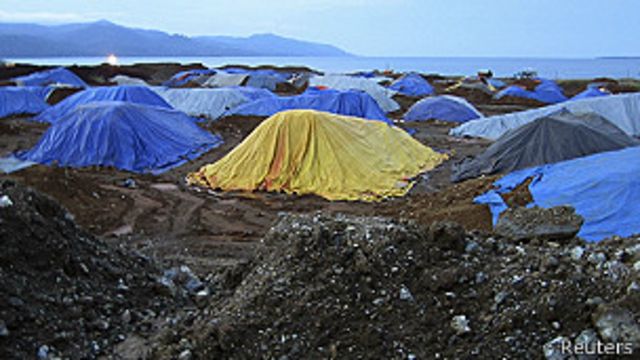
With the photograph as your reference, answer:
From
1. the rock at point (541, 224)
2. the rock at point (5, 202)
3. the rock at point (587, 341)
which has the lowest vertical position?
the rock at point (541, 224)

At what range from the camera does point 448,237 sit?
4.57 meters

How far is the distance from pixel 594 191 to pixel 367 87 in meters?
24.8

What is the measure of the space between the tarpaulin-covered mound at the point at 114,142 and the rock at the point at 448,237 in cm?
1100

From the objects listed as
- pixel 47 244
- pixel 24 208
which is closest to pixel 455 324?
pixel 47 244

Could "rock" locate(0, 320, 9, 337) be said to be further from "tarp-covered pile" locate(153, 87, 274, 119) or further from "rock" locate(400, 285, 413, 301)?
"tarp-covered pile" locate(153, 87, 274, 119)

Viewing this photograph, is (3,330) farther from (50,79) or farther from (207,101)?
(50,79)

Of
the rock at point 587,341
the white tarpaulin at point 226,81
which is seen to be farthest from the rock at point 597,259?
the white tarpaulin at point 226,81

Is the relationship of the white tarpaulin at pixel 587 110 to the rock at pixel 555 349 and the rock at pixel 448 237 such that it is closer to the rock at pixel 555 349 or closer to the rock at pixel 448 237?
the rock at pixel 448 237

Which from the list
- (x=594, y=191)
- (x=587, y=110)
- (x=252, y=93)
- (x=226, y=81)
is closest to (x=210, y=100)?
(x=252, y=93)

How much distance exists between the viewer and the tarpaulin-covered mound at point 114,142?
1459 centimetres

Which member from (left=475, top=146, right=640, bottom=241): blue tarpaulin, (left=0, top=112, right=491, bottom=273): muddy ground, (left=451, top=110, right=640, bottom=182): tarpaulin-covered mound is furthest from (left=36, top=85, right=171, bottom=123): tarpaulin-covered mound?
(left=475, top=146, right=640, bottom=241): blue tarpaulin

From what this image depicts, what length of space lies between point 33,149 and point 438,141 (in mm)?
13309

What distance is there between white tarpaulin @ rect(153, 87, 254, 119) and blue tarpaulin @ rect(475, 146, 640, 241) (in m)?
17.1

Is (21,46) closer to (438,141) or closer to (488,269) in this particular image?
(438,141)
